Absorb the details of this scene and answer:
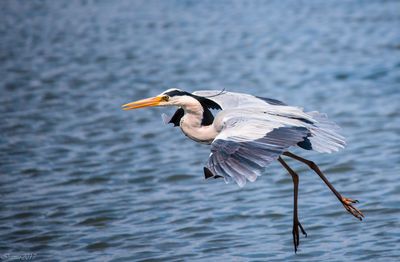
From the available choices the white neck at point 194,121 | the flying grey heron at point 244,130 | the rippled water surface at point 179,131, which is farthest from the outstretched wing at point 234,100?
the rippled water surface at point 179,131

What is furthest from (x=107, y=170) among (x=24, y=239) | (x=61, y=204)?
(x=24, y=239)

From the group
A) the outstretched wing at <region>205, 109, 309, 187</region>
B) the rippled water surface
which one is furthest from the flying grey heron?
the rippled water surface

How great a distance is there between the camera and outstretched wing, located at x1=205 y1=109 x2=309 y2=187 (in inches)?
198

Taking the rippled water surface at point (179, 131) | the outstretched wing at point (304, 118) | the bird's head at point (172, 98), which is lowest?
the rippled water surface at point (179, 131)

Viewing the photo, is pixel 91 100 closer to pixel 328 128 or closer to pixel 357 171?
pixel 357 171

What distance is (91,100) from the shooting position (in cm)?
1241

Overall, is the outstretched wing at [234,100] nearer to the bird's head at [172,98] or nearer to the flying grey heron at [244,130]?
the flying grey heron at [244,130]

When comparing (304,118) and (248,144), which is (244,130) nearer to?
(248,144)

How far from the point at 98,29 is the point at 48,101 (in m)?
5.40

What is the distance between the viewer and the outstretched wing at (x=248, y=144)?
5035mm

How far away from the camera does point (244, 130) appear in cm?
561

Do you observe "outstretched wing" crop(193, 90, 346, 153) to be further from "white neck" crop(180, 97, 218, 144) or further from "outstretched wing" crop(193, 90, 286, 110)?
"white neck" crop(180, 97, 218, 144)

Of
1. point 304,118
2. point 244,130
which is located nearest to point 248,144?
point 244,130

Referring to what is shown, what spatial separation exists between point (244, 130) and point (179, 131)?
5.12 metres
